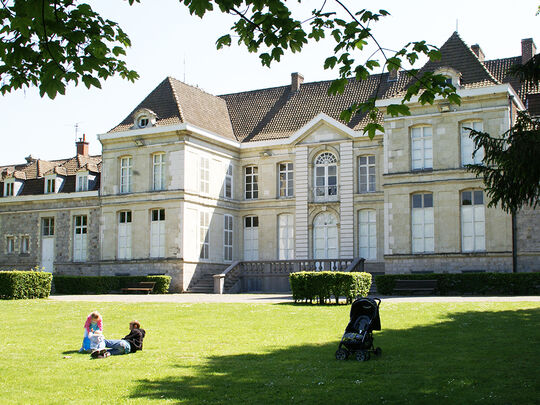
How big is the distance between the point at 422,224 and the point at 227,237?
1087cm

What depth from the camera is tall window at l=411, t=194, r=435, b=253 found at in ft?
96.5

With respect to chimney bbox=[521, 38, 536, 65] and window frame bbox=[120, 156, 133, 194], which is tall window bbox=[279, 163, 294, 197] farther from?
chimney bbox=[521, 38, 536, 65]

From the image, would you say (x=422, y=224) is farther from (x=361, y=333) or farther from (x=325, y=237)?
(x=361, y=333)

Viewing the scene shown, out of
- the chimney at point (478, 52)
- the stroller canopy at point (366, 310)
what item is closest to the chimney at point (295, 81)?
the chimney at point (478, 52)

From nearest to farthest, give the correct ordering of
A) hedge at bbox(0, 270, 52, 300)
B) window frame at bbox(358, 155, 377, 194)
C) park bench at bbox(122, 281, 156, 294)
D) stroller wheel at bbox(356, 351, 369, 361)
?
stroller wheel at bbox(356, 351, 369, 361)
hedge at bbox(0, 270, 52, 300)
park bench at bbox(122, 281, 156, 294)
window frame at bbox(358, 155, 377, 194)

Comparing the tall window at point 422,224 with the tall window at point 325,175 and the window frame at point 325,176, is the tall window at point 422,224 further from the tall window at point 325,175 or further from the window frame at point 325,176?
the tall window at point 325,175

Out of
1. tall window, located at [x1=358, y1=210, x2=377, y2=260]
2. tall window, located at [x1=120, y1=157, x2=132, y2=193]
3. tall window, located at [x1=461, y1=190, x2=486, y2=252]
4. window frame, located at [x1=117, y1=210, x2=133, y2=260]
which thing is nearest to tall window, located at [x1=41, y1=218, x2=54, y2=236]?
window frame, located at [x1=117, y1=210, x2=133, y2=260]

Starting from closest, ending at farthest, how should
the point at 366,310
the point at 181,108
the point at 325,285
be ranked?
the point at 366,310, the point at 325,285, the point at 181,108

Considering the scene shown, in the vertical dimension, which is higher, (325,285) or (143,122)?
(143,122)

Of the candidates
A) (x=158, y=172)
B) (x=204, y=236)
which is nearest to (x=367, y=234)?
(x=204, y=236)

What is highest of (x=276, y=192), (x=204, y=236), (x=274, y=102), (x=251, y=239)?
(x=274, y=102)

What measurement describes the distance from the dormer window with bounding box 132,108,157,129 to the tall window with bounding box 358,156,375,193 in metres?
10.4

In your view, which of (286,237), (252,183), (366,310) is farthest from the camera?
(252,183)

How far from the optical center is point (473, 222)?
1129 inches
